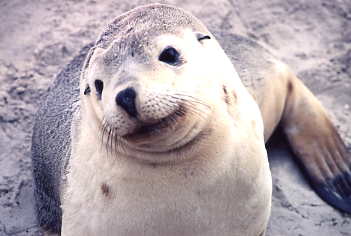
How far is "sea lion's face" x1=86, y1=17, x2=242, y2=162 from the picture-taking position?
95.0 inches

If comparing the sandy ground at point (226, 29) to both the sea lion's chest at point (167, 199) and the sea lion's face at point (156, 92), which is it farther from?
the sea lion's face at point (156, 92)

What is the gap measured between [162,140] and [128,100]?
10.8 inches

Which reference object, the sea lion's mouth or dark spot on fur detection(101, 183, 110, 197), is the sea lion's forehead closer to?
Answer: the sea lion's mouth

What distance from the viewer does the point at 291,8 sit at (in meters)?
5.78

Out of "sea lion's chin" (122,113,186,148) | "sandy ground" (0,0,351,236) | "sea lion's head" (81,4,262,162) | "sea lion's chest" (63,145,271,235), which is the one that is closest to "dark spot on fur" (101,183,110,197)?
"sea lion's chest" (63,145,271,235)

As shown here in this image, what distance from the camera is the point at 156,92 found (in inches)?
94.7

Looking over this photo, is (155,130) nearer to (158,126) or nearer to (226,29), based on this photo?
(158,126)

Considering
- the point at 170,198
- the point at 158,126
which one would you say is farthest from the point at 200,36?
the point at 170,198

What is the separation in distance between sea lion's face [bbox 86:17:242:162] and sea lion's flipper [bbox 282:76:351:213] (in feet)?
5.72

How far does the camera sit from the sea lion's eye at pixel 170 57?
265 cm

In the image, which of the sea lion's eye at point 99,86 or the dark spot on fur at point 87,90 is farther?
the dark spot on fur at point 87,90


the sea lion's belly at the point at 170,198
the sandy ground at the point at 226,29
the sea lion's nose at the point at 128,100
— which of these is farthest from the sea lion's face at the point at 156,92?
the sandy ground at the point at 226,29

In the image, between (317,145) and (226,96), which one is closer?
(226,96)

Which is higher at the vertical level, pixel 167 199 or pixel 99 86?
pixel 99 86
